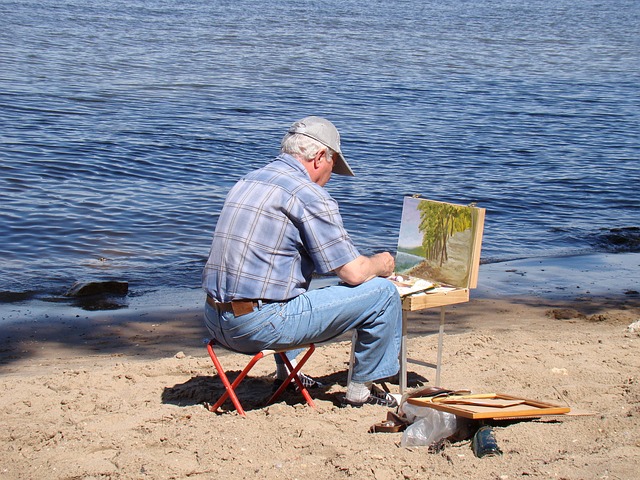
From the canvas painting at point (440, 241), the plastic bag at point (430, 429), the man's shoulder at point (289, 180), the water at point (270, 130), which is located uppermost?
the man's shoulder at point (289, 180)

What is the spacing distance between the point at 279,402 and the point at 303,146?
145 cm

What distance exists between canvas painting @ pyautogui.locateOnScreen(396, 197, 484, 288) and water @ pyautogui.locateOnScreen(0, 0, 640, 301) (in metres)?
3.84

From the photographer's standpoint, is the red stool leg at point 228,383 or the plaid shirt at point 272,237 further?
→ the red stool leg at point 228,383

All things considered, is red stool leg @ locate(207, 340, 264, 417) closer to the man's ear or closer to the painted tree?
the man's ear

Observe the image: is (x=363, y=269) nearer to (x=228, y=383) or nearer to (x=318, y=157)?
(x=318, y=157)

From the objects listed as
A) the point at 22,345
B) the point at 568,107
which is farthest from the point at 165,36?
the point at 22,345

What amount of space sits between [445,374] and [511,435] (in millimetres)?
1348

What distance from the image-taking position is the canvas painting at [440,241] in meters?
5.21

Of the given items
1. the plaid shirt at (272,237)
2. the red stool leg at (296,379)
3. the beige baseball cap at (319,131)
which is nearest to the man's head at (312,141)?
the beige baseball cap at (319,131)

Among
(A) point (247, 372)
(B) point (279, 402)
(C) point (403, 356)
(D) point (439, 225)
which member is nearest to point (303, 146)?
(D) point (439, 225)

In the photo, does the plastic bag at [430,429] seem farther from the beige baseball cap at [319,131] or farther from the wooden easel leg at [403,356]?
the beige baseball cap at [319,131]

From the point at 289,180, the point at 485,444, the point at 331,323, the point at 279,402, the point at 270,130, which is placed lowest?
the point at 270,130

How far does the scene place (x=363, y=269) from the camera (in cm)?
468

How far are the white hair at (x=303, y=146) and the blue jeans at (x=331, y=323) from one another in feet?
2.27
